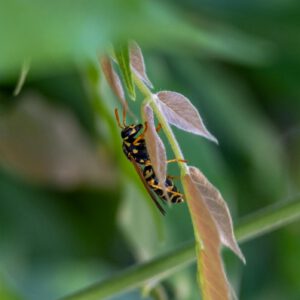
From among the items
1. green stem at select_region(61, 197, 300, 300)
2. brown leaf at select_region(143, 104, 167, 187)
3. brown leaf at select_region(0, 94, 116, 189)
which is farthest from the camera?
brown leaf at select_region(0, 94, 116, 189)

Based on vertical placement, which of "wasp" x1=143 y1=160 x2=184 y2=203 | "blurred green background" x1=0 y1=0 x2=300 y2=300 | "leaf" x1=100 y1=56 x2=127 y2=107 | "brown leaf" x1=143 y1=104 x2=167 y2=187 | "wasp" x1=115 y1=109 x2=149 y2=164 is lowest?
"blurred green background" x1=0 y1=0 x2=300 y2=300

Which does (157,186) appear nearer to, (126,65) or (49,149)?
(126,65)

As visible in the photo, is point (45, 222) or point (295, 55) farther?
point (295, 55)

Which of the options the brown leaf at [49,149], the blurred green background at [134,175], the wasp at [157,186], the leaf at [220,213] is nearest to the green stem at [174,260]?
the wasp at [157,186]

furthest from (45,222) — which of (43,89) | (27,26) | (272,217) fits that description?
(27,26)

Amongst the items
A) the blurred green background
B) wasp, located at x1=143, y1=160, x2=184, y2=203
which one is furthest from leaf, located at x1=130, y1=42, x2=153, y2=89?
the blurred green background

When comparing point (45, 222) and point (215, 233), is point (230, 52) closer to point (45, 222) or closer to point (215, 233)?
point (45, 222)

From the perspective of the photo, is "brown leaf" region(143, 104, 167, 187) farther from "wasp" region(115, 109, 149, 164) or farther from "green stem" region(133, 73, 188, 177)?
"wasp" region(115, 109, 149, 164)
